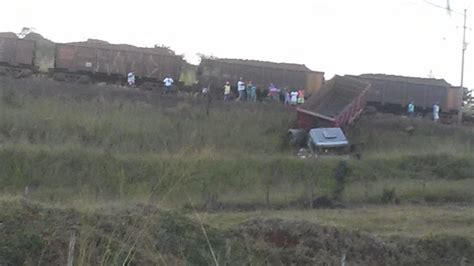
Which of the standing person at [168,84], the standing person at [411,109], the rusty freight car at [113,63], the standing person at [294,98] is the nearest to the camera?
the standing person at [168,84]

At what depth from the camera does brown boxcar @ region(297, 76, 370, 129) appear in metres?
34.5

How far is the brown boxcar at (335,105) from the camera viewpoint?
34469mm

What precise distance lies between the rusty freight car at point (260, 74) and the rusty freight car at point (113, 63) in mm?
2338

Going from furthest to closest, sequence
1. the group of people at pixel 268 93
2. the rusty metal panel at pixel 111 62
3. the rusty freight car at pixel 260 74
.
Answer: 1. the rusty freight car at pixel 260 74
2. the rusty metal panel at pixel 111 62
3. the group of people at pixel 268 93

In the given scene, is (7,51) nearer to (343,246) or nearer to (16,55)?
(16,55)

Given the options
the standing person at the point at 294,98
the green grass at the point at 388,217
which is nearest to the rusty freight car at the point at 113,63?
the standing person at the point at 294,98

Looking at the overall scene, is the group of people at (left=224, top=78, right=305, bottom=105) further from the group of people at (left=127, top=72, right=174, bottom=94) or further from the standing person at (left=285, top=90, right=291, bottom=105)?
the group of people at (left=127, top=72, right=174, bottom=94)

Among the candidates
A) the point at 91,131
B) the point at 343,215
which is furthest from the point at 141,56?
the point at 343,215

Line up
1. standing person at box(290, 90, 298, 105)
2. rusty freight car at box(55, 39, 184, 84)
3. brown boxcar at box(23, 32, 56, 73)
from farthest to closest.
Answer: brown boxcar at box(23, 32, 56, 73) < rusty freight car at box(55, 39, 184, 84) < standing person at box(290, 90, 298, 105)

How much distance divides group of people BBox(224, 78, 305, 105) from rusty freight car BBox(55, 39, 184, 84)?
3.73 meters

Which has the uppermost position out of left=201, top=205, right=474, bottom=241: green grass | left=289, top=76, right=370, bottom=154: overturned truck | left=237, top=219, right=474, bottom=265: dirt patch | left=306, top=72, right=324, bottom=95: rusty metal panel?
left=306, top=72, right=324, bottom=95: rusty metal panel

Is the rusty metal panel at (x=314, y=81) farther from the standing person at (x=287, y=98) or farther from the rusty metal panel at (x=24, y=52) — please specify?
the rusty metal panel at (x=24, y=52)

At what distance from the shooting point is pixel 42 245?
29.5ft

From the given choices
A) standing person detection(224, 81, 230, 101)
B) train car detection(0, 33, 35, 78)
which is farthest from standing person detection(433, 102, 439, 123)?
train car detection(0, 33, 35, 78)
